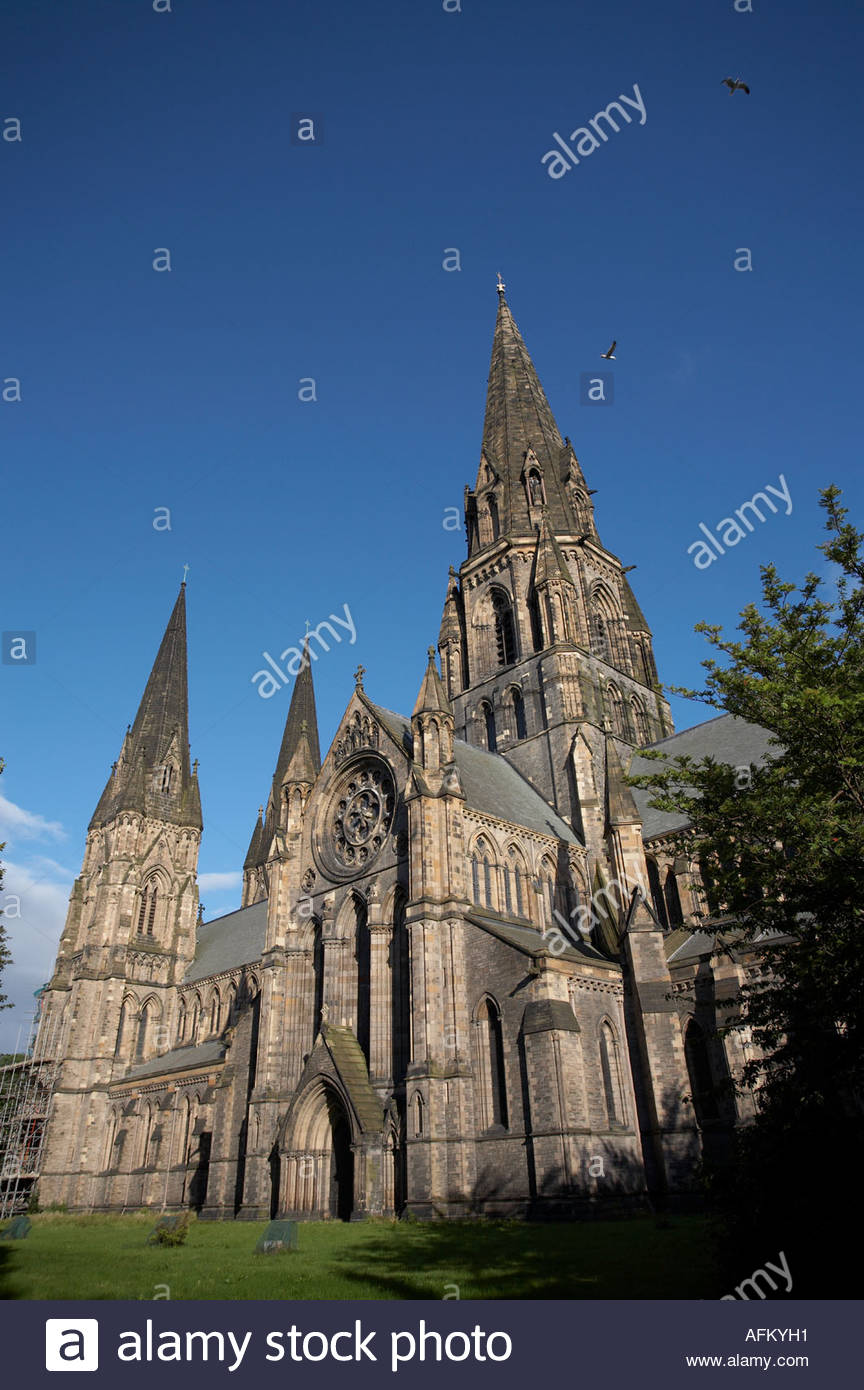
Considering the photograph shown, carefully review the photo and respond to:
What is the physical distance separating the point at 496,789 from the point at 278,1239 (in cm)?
1894

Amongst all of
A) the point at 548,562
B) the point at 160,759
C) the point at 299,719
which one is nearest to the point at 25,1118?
the point at 160,759

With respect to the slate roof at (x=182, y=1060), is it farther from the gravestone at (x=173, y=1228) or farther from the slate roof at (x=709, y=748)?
the slate roof at (x=709, y=748)

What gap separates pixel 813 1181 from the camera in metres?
9.88

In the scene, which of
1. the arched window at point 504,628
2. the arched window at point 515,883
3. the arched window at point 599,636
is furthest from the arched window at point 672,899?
the arched window at point 504,628

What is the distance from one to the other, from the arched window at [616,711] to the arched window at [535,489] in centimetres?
1176

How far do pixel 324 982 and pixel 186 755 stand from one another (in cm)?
3987

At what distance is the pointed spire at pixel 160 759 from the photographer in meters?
61.5

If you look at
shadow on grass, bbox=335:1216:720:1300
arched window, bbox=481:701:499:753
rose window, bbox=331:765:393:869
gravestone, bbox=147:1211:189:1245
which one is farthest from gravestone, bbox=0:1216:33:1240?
arched window, bbox=481:701:499:753

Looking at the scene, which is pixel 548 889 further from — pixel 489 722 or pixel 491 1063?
pixel 489 722

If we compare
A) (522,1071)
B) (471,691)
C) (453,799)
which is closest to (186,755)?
(471,691)

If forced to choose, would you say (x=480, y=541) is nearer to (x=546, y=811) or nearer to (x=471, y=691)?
(x=471, y=691)

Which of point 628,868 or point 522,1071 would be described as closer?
point 522,1071
